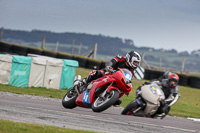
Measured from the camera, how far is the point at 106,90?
31.8 ft

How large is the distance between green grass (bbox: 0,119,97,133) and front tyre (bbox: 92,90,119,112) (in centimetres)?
163

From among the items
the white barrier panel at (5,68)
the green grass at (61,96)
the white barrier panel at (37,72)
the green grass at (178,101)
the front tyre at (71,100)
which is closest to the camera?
the green grass at (61,96)

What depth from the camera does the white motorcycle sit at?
9391 millimetres

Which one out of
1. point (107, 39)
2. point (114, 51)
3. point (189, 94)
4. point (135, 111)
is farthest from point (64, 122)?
point (107, 39)

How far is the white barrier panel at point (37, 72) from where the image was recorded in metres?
20.0

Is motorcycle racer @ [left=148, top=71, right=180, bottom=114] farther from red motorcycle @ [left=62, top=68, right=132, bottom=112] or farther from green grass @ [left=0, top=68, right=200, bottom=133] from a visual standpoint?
green grass @ [left=0, top=68, right=200, bottom=133]

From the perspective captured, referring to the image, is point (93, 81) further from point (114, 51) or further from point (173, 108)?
point (173, 108)

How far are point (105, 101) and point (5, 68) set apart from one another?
10.2 m

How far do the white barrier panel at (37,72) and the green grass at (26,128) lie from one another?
1225 centimetres

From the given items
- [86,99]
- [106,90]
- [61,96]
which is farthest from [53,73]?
[106,90]

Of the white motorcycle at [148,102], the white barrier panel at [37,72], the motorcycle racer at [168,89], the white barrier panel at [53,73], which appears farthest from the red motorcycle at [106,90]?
the white barrier panel at [53,73]

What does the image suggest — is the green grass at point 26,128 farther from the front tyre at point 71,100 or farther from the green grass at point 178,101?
the green grass at point 178,101

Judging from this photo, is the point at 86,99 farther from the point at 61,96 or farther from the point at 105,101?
the point at 61,96

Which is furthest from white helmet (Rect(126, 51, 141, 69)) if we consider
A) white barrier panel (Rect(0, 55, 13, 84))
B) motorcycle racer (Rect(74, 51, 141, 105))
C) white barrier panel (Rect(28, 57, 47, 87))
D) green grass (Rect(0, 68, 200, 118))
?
white barrier panel (Rect(28, 57, 47, 87))
